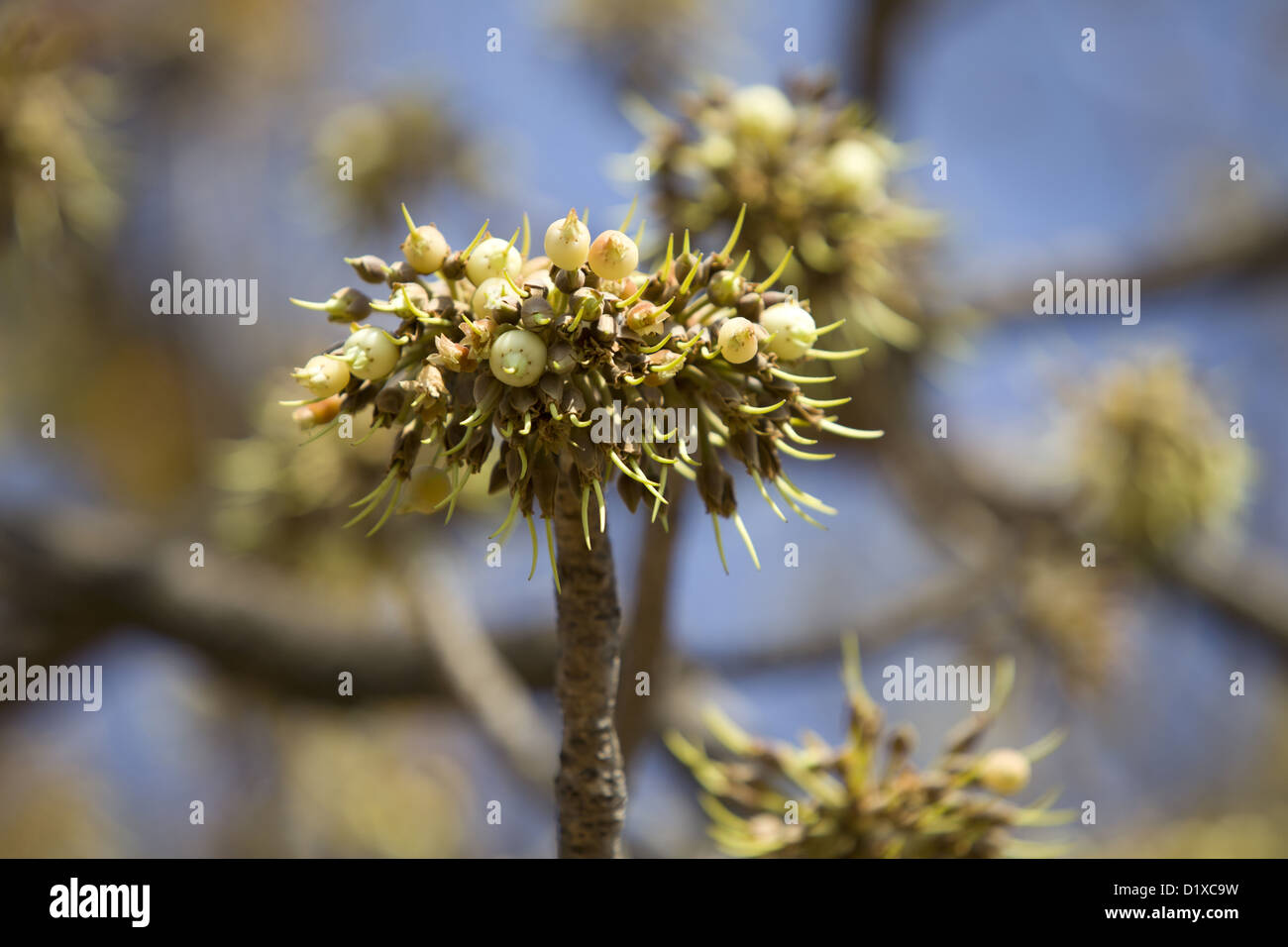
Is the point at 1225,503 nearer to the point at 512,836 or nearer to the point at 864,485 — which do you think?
the point at 864,485

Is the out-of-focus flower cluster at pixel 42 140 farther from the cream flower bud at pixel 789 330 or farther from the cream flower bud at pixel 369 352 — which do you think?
the cream flower bud at pixel 789 330

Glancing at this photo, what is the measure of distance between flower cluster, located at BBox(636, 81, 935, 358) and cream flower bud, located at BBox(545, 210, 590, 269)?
0.63 meters

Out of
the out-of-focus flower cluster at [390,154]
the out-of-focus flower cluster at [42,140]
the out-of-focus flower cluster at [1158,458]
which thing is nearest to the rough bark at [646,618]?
the out-of-focus flower cluster at [42,140]

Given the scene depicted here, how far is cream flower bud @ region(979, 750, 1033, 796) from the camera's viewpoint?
3.62 ft

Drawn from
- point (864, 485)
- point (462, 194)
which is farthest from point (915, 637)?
point (462, 194)

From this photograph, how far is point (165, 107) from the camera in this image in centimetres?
533

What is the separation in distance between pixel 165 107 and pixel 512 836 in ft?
13.3

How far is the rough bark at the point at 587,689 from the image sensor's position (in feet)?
2.96

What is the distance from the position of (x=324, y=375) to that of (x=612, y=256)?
25cm

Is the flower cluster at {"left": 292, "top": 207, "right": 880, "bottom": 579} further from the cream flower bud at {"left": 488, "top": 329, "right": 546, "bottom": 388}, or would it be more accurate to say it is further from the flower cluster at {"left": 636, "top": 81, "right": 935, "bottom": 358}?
the flower cluster at {"left": 636, "top": 81, "right": 935, "bottom": 358}

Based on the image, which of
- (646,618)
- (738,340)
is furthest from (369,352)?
(646,618)

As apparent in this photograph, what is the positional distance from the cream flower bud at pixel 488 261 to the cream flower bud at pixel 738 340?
0.19 metres

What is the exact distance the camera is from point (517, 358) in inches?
30.8

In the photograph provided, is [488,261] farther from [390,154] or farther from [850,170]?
[390,154]
